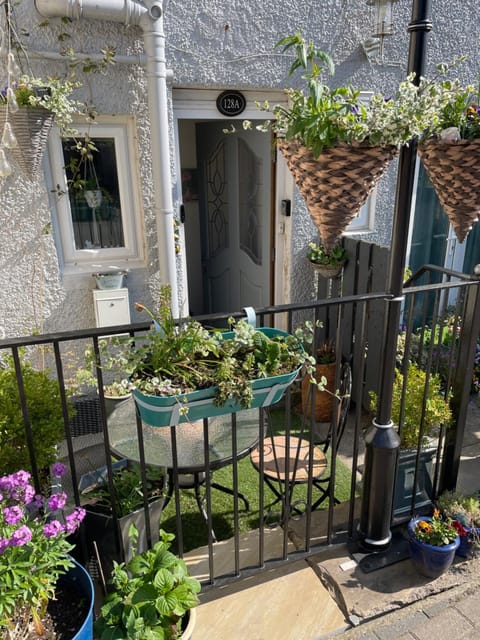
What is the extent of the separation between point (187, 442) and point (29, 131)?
183 centimetres

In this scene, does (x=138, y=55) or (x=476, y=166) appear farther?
(x=138, y=55)

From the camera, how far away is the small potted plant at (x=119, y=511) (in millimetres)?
2061

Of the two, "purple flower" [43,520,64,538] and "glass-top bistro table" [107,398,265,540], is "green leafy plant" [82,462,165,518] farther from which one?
"purple flower" [43,520,64,538]

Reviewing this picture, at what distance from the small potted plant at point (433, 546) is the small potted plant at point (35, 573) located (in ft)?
5.05

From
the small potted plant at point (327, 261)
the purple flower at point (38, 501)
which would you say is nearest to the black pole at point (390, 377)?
the purple flower at point (38, 501)

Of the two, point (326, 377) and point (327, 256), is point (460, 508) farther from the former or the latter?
point (327, 256)

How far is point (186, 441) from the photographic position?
2.53 metres

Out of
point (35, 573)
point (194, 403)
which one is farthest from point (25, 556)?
point (194, 403)

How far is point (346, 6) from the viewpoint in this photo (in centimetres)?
378

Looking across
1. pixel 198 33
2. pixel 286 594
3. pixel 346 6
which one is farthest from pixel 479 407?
pixel 198 33

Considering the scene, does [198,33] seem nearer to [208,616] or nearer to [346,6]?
[346,6]

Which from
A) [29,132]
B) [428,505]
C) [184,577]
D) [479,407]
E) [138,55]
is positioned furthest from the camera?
[479,407]

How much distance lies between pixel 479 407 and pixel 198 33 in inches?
152

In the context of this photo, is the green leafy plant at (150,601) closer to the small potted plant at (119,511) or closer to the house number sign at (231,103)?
the small potted plant at (119,511)
